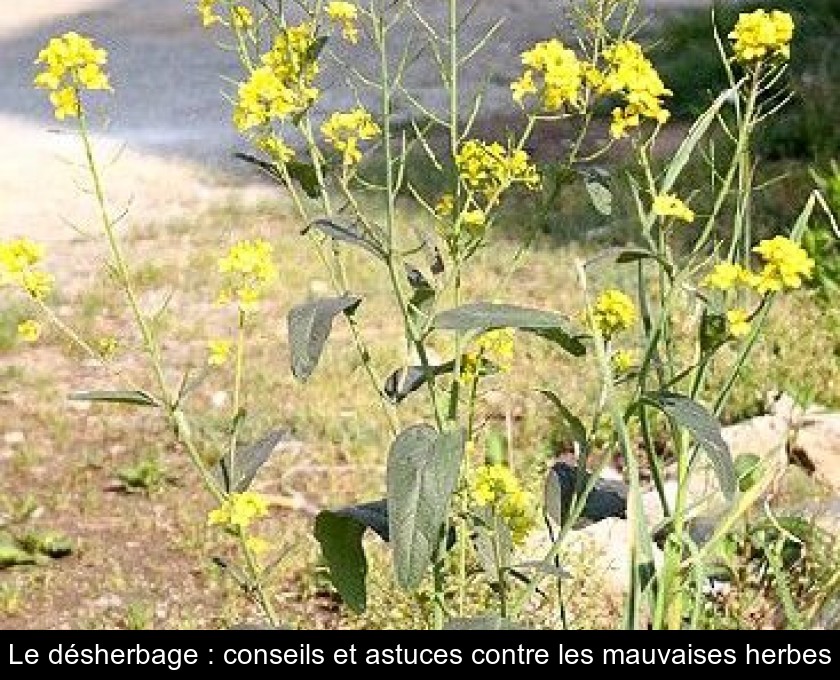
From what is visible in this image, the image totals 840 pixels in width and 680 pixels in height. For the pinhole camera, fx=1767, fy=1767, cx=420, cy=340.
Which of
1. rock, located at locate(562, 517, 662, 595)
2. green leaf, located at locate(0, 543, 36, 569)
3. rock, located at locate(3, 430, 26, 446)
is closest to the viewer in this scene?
rock, located at locate(562, 517, 662, 595)

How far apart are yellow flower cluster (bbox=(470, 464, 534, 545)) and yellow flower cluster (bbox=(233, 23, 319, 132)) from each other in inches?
19.2

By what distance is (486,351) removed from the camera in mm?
2303

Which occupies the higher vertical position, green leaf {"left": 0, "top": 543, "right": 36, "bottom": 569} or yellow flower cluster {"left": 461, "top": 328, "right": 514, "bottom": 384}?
yellow flower cluster {"left": 461, "top": 328, "right": 514, "bottom": 384}

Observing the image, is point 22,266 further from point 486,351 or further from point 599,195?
point 599,195

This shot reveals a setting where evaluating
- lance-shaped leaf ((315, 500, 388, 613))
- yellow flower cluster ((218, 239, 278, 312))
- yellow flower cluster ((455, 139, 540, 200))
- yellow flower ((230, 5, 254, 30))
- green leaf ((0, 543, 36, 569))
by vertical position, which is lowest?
green leaf ((0, 543, 36, 569))

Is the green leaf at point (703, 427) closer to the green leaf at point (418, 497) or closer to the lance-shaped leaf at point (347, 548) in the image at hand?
the green leaf at point (418, 497)

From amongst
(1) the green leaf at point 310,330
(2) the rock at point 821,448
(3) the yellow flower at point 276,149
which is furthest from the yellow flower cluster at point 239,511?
(2) the rock at point 821,448

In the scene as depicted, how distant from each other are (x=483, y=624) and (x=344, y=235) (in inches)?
18.5

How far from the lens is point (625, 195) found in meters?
5.34

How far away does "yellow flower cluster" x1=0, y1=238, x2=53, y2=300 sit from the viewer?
2.06 metres

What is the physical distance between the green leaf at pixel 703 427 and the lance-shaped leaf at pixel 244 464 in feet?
1.54

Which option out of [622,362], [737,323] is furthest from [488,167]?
[737,323]

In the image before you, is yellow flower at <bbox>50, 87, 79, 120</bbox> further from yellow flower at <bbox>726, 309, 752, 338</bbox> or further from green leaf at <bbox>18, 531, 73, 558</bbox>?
green leaf at <bbox>18, 531, 73, 558</bbox>

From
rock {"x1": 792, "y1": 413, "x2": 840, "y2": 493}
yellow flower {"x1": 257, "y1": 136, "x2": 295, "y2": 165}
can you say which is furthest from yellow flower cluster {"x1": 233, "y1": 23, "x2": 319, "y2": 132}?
rock {"x1": 792, "y1": 413, "x2": 840, "y2": 493}
